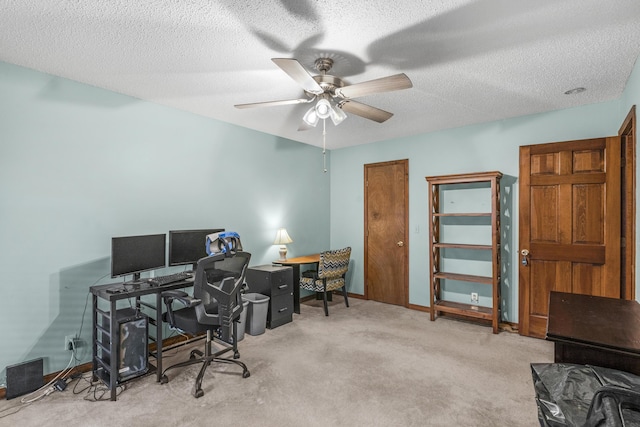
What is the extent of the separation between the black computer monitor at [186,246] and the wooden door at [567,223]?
11.5 ft

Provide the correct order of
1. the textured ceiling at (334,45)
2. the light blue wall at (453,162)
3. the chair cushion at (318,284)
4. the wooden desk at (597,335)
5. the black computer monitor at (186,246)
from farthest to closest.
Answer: the chair cushion at (318,284)
the light blue wall at (453,162)
the black computer monitor at (186,246)
the textured ceiling at (334,45)
the wooden desk at (597,335)

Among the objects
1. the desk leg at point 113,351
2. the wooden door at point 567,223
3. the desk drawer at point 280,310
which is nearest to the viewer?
the desk leg at point 113,351

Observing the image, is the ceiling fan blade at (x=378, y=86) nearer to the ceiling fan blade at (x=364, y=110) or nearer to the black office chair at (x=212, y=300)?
the ceiling fan blade at (x=364, y=110)

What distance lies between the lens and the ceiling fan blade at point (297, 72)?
191 centimetres

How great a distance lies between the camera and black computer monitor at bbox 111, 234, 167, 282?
8.89 ft

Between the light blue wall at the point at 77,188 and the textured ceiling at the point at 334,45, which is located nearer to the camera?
the textured ceiling at the point at 334,45

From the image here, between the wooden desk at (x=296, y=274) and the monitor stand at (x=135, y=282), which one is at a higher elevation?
the monitor stand at (x=135, y=282)

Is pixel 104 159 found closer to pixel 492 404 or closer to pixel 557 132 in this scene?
pixel 492 404

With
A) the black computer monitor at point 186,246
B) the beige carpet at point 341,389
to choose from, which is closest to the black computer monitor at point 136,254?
the black computer monitor at point 186,246

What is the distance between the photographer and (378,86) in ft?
7.23

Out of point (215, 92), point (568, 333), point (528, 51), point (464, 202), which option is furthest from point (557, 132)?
point (215, 92)

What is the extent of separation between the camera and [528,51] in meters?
2.31

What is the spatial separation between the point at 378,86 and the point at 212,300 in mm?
2087

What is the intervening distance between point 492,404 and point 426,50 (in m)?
2.57
